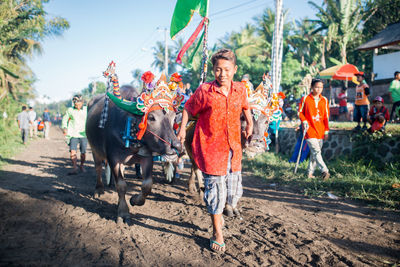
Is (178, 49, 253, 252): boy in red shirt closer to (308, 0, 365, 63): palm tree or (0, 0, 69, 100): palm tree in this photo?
(0, 0, 69, 100): palm tree

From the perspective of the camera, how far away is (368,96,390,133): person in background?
265 inches

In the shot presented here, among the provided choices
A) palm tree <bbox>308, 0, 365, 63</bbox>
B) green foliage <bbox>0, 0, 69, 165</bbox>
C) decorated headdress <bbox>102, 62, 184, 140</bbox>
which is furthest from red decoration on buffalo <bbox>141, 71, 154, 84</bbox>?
palm tree <bbox>308, 0, 365, 63</bbox>

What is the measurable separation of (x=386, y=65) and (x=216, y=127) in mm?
15311

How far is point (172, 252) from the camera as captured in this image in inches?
115

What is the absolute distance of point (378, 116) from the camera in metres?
6.74

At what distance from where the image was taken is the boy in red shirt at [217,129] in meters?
2.91

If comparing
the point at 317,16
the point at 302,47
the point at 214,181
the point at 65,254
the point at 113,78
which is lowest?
the point at 65,254

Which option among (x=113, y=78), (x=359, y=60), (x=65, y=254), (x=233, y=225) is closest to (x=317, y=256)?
(x=233, y=225)

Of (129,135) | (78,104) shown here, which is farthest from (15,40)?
(129,135)

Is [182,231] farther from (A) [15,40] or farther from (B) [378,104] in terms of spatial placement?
(A) [15,40]

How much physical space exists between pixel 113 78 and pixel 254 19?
29.8m

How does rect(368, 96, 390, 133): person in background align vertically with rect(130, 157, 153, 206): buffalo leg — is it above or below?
above

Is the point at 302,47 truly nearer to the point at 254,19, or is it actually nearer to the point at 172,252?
the point at 254,19

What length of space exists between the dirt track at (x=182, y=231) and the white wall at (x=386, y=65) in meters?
12.7
